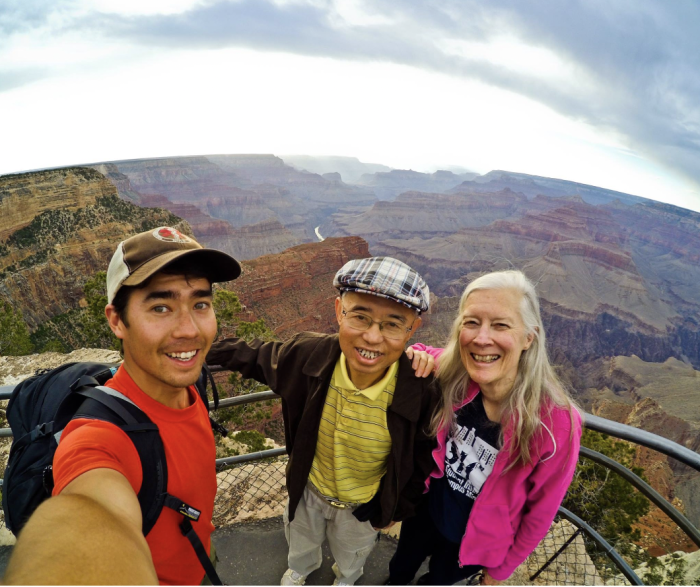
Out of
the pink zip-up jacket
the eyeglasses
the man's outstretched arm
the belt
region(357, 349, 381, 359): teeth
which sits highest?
the eyeglasses

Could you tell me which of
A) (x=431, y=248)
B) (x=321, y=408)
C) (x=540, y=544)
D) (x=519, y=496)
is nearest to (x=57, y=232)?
(x=321, y=408)

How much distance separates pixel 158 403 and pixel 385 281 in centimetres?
108

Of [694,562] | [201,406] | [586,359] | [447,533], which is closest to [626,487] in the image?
[694,562]

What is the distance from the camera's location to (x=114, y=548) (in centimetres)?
80

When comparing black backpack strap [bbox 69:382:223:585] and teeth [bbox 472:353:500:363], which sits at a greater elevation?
teeth [bbox 472:353:500:363]

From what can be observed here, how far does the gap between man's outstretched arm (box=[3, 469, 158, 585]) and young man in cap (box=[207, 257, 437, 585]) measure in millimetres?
1121

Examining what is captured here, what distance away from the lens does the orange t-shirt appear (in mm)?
1091

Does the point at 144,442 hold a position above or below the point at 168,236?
below

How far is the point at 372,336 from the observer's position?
5.70ft

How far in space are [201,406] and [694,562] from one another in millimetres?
8504

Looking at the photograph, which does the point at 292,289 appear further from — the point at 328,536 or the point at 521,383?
the point at 521,383

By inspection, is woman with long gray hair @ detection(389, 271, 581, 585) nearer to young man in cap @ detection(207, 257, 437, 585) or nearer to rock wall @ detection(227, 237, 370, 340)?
young man in cap @ detection(207, 257, 437, 585)

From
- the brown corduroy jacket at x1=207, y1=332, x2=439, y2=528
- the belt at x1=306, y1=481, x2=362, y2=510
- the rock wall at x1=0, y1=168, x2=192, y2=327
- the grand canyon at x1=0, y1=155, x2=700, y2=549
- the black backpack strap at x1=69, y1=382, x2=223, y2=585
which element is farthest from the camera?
the grand canyon at x1=0, y1=155, x2=700, y2=549

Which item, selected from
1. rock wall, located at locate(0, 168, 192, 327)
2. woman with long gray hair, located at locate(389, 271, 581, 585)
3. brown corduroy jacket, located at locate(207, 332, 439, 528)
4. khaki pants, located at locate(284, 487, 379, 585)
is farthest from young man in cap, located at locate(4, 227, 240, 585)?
rock wall, located at locate(0, 168, 192, 327)
